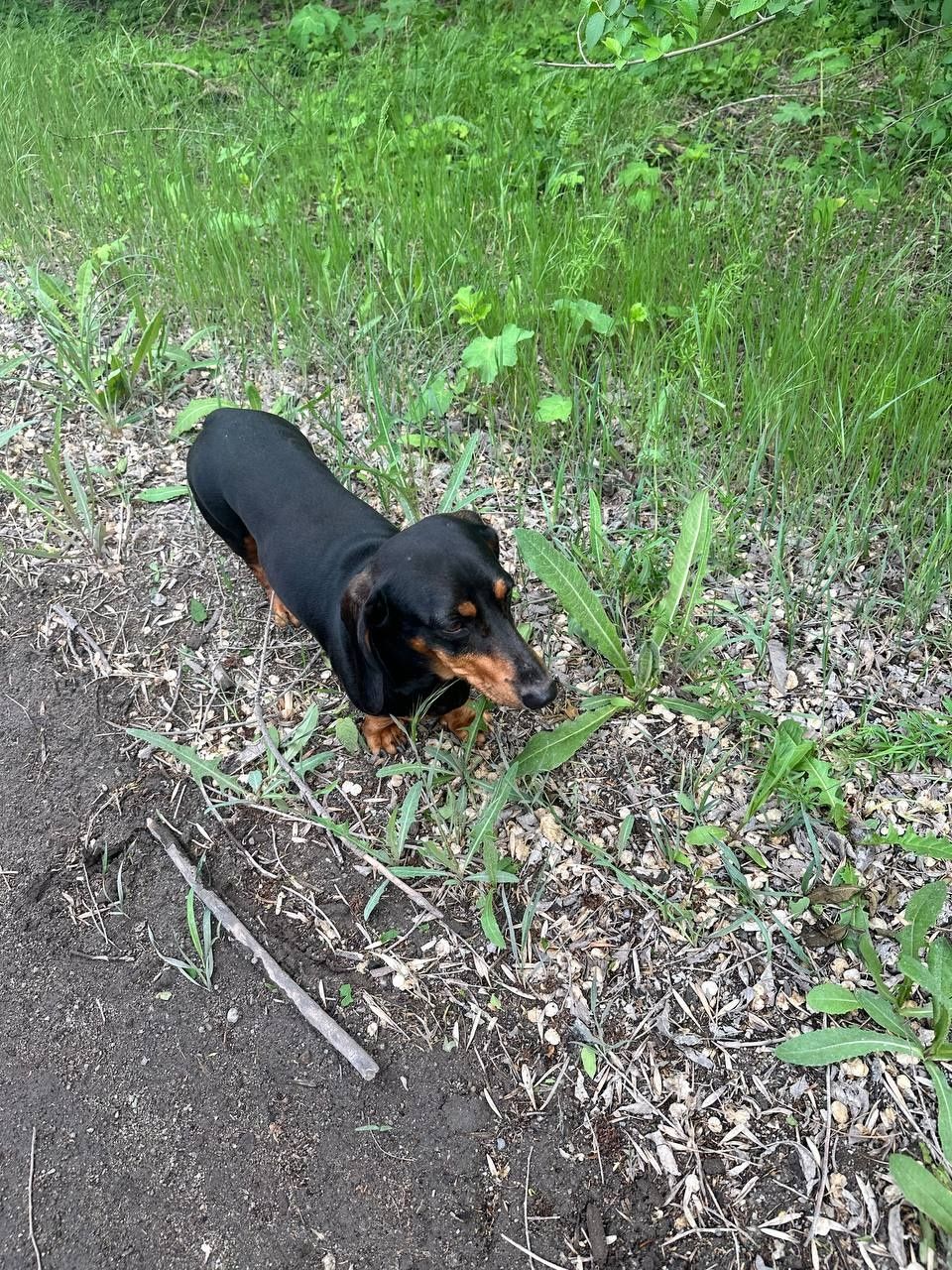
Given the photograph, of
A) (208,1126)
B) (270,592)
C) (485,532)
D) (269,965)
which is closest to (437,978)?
(269,965)

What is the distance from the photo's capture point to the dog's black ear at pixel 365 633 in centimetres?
219

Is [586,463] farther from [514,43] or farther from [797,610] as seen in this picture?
[514,43]

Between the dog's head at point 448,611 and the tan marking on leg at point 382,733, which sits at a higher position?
the dog's head at point 448,611

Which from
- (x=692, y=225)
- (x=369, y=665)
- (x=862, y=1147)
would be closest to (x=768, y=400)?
(x=692, y=225)

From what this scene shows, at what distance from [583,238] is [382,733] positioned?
2240 millimetres

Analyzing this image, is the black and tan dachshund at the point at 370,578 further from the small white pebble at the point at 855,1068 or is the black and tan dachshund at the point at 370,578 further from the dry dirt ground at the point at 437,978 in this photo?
the small white pebble at the point at 855,1068

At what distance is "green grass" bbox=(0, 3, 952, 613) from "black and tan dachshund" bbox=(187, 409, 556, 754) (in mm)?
864

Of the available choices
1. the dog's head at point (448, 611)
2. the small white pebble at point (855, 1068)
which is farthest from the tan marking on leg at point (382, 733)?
the small white pebble at point (855, 1068)

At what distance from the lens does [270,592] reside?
3121 mm

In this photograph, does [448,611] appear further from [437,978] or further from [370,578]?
[437,978]

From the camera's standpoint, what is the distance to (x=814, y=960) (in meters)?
2.14

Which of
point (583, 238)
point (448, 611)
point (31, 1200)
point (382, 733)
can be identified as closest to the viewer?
point (31, 1200)

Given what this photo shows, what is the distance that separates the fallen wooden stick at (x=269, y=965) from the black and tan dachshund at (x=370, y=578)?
0.64 metres

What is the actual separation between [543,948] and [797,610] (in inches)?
56.0
